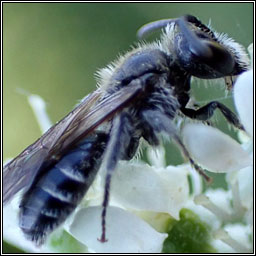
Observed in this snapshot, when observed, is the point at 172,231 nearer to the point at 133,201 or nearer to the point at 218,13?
the point at 133,201

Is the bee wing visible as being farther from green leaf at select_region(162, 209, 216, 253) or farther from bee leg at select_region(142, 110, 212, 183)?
green leaf at select_region(162, 209, 216, 253)

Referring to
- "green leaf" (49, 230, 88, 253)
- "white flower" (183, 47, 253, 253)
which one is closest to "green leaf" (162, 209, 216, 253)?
A: "white flower" (183, 47, 253, 253)

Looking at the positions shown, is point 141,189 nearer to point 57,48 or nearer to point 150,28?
point 150,28

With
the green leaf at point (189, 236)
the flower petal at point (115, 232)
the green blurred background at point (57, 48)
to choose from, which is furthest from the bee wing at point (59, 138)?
the green blurred background at point (57, 48)

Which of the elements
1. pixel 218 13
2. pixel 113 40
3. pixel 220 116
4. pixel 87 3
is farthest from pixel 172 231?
pixel 87 3

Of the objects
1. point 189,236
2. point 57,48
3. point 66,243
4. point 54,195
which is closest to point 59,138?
point 54,195

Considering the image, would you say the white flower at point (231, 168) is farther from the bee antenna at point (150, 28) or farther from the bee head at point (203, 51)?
the bee antenna at point (150, 28)
